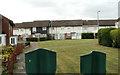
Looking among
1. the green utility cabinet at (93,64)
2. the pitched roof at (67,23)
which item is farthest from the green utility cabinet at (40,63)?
the pitched roof at (67,23)

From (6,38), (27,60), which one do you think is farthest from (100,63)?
(6,38)

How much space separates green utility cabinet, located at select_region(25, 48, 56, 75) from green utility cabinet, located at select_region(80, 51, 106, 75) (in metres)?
0.50

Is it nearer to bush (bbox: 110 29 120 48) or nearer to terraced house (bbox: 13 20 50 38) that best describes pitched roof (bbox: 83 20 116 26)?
terraced house (bbox: 13 20 50 38)

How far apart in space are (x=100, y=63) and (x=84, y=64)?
0.25 m

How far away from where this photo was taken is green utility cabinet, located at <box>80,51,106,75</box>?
2.45m

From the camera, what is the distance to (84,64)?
8.30 feet

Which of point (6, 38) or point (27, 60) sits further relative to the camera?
point (6, 38)

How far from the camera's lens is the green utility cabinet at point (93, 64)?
2445mm

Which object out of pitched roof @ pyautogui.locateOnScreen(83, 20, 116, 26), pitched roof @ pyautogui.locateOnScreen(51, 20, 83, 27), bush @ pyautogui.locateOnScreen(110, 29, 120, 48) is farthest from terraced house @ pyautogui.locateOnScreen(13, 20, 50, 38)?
bush @ pyautogui.locateOnScreen(110, 29, 120, 48)

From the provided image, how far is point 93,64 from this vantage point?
2.45 m

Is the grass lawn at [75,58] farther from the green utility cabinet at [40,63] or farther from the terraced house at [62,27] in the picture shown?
the terraced house at [62,27]

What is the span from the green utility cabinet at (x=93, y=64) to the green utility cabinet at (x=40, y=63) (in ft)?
1.63

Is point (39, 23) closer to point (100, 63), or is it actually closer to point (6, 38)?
point (6, 38)

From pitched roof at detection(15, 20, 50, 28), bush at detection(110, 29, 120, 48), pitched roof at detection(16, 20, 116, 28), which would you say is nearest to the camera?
bush at detection(110, 29, 120, 48)
